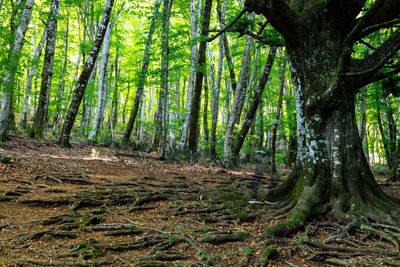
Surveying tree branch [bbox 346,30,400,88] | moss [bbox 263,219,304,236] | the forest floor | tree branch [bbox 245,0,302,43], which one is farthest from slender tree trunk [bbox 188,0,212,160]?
moss [bbox 263,219,304,236]

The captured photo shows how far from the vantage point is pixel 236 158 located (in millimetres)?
12742

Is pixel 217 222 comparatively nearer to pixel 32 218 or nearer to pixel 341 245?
pixel 341 245

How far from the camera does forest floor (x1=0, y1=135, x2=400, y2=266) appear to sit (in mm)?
3307

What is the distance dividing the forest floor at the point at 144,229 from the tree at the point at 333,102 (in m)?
0.55

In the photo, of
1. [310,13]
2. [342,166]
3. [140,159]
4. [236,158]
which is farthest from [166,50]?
[342,166]

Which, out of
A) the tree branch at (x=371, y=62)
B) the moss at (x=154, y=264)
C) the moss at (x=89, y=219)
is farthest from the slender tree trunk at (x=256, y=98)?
the moss at (x=154, y=264)

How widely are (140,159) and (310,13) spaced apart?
31.3 ft

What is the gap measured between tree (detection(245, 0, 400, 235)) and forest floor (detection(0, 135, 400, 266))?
547mm

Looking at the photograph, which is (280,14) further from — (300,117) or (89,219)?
(89,219)

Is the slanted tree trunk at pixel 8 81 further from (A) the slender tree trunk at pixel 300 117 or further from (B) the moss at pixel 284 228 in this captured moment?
(B) the moss at pixel 284 228

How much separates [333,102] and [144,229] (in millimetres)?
4219

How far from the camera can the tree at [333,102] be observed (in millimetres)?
4605

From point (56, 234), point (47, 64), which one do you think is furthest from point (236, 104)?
point (47, 64)

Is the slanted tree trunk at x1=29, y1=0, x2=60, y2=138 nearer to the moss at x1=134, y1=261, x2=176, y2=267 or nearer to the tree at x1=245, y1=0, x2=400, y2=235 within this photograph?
the tree at x1=245, y1=0, x2=400, y2=235
